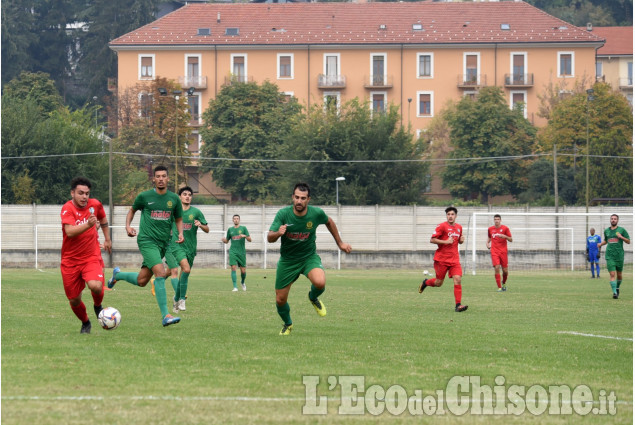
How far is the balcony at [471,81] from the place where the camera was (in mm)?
88562

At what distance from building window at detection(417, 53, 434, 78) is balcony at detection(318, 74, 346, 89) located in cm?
718

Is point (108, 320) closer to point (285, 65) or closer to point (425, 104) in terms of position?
point (285, 65)

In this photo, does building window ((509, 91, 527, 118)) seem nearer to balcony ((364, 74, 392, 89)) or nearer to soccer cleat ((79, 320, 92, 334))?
balcony ((364, 74, 392, 89))

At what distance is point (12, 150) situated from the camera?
62.0 metres

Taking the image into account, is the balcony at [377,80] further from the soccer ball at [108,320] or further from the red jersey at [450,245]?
the soccer ball at [108,320]

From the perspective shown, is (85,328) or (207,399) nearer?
(207,399)

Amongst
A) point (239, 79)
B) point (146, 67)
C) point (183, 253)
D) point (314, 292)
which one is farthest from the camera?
point (146, 67)

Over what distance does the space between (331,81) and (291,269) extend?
76.6 meters

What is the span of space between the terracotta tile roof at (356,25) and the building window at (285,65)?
5.10 feet

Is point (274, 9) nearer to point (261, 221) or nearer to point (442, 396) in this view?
point (261, 221)

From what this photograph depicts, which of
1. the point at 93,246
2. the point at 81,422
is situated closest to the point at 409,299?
the point at 93,246

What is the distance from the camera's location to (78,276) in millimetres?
12672

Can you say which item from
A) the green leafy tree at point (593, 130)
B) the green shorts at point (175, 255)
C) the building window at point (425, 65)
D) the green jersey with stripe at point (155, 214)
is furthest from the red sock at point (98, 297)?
the building window at point (425, 65)

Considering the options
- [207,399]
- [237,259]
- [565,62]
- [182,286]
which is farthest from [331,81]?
[207,399]
